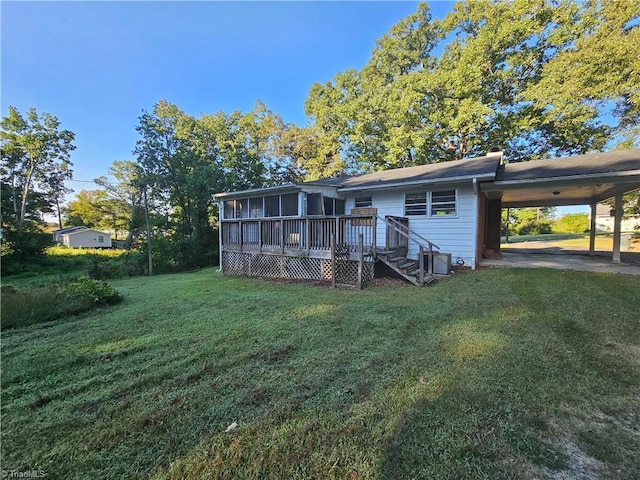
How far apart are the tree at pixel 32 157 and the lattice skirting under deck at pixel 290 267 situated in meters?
28.2

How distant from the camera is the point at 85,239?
113 feet

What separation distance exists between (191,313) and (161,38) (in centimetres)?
964

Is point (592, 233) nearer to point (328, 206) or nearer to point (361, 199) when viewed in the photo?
point (361, 199)

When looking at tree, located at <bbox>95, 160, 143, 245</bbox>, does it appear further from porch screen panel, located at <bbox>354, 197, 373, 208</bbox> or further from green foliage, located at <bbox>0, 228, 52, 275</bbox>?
porch screen panel, located at <bbox>354, 197, 373, 208</bbox>

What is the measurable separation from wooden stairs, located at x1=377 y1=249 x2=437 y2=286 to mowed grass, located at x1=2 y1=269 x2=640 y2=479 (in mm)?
2487

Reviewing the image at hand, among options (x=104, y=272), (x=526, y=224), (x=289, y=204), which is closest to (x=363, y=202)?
(x=289, y=204)

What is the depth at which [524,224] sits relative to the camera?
31.1 meters

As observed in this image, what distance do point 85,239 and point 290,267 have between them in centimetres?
3787

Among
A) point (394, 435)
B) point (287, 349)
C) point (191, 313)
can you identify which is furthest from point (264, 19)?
point (394, 435)

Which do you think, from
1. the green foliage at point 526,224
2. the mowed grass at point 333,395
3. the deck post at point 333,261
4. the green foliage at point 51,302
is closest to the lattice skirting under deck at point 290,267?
the deck post at point 333,261

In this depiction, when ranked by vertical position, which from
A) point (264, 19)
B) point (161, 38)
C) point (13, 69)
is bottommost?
point (13, 69)

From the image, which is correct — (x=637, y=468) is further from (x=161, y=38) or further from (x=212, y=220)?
(x=212, y=220)

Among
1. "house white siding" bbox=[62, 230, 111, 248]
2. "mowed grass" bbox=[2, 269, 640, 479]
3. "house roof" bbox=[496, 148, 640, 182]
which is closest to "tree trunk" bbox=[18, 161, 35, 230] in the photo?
"house white siding" bbox=[62, 230, 111, 248]

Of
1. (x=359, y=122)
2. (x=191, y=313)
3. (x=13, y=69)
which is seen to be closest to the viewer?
(x=191, y=313)
